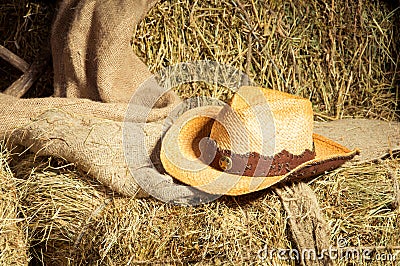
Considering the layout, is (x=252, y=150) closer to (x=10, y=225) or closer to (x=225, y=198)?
(x=225, y=198)

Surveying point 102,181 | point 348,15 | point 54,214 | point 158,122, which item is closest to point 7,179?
point 54,214

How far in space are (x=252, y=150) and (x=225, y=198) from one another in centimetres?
16

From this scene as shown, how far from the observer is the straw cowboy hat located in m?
1.66

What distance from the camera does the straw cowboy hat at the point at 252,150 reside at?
1.66 metres

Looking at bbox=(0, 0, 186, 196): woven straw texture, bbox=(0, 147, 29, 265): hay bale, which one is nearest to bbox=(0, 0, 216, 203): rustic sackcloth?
bbox=(0, 0, 186, 196): woven straw texture

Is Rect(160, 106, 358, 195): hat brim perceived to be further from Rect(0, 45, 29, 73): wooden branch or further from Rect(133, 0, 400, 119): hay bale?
Rect(0, 45, 29, 73): wooden branch

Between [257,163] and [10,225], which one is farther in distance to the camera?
[10,225]

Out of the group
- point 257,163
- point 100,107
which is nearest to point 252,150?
point 257,163

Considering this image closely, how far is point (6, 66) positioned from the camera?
2422 mm

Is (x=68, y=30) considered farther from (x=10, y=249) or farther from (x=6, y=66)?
(x=10, y=249)

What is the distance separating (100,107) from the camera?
1.97 m

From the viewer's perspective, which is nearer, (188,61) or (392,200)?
(392,200)

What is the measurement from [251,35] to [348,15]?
0.39 m

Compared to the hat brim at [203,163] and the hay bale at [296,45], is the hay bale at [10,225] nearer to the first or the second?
the hat brim at [203,163]
